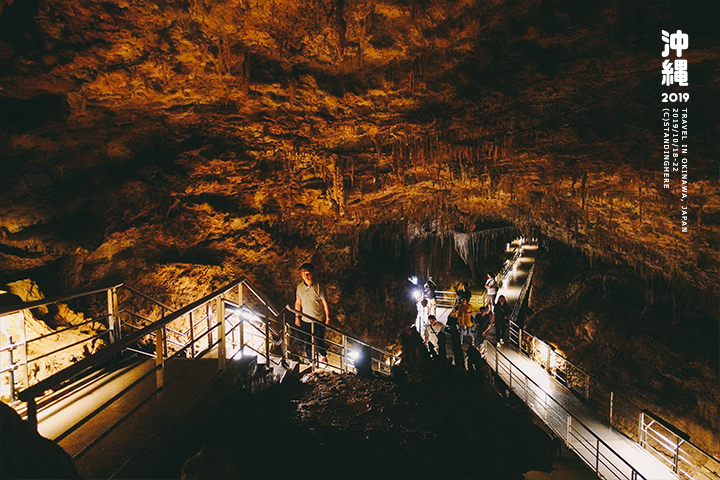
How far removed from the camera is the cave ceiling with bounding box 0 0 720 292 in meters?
4.34

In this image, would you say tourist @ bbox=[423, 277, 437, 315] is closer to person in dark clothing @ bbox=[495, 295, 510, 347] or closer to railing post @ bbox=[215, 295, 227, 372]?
person in dark clothing @ bbox=[495, 295, 510, 347]

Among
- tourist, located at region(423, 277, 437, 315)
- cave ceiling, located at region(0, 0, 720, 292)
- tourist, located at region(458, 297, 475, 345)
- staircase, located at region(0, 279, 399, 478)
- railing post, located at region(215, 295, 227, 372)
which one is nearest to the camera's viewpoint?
staircase, located at region(0, 279, 399, 478)

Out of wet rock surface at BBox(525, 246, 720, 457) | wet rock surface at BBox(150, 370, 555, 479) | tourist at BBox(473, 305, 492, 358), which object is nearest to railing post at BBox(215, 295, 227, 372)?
wet rock surface at BBox(150, 370, 555, 479)

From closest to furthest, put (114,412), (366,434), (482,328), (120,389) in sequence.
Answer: (114,412) → (120,389) → (366,434) → (482,328)

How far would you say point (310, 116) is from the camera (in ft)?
20.7

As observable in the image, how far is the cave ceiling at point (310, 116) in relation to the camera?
4336 mm

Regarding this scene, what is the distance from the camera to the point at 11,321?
12.4ft

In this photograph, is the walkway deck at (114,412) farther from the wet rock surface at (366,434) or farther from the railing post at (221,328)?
the wet rock surface at (366,434)

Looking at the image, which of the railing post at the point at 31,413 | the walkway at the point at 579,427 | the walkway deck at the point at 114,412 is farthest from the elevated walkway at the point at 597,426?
the railing post at the point at 31,413

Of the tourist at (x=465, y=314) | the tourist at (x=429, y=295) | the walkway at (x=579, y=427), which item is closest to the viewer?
the walkway at (x=579, y=427)

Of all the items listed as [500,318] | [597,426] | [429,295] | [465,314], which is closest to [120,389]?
[597,426]

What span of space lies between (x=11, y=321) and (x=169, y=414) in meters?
2.52

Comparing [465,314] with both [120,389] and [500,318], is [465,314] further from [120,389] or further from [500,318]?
[120,389]

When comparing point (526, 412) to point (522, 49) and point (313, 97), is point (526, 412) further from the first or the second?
point (313, 97)
